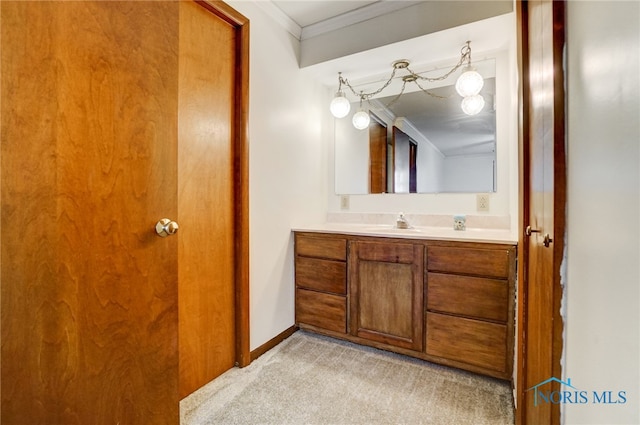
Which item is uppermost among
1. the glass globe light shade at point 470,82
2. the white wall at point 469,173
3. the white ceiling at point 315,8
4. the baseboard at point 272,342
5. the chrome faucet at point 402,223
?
the white ceiling at point 315,8

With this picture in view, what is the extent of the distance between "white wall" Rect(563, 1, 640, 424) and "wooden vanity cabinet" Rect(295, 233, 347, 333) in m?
1.60

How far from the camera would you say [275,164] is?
220 cm

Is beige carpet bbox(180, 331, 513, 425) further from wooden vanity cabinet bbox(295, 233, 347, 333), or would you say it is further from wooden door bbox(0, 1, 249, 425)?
wooden door bbox(0, 1, 249, 425)

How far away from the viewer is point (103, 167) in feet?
3.29

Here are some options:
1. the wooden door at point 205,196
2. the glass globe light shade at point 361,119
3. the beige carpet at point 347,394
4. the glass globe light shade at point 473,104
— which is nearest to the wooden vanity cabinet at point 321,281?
the beige carpet at point 347,394

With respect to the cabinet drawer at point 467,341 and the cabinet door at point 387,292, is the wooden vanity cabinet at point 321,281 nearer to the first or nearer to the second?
the cabinet door at point 387,292

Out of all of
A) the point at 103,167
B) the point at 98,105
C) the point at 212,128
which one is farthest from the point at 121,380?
the point at 212,128

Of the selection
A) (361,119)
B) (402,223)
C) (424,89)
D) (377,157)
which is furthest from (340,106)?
(402,223)

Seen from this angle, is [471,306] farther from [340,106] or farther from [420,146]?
[340,106]

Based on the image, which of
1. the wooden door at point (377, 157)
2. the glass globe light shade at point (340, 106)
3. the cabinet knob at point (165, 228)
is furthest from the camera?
the wooden door at point (377, 157)

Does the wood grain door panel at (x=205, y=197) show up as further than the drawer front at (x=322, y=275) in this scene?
No

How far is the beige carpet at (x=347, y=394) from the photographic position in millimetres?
1488

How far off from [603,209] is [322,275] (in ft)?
6.23

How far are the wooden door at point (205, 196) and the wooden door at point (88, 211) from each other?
42 centimetres
